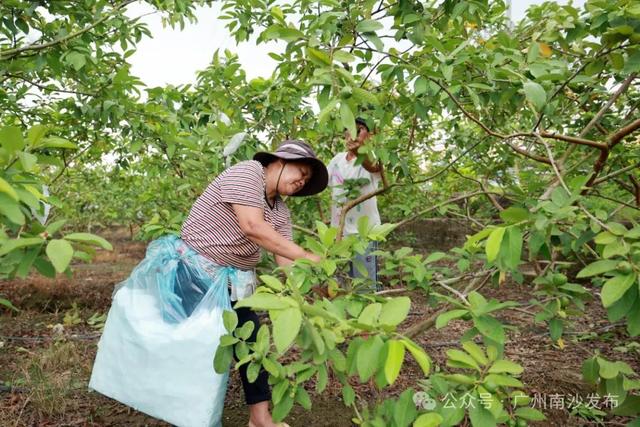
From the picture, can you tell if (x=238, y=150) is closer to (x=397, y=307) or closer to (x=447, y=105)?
(x=447, y=105)

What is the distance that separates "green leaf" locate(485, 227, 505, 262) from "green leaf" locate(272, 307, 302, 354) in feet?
1.34

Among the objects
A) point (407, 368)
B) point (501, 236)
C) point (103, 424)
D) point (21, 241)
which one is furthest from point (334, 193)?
point (21, 241)

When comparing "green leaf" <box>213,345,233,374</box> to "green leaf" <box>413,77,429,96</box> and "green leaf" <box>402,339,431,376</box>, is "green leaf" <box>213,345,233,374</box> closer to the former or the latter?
"green leaf" <box>402,339,431,376</box>

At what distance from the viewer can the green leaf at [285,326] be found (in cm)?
73

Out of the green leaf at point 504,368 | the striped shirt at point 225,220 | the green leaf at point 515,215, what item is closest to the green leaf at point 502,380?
the green leaf at point 504,368

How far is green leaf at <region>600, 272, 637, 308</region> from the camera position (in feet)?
2.95

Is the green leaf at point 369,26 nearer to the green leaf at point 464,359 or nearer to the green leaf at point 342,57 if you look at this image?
the green leaf at point 342,57

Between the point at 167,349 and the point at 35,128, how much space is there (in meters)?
0.93

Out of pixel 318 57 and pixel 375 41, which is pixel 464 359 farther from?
pixel 375 41

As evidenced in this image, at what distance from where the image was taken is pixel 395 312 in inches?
33.3

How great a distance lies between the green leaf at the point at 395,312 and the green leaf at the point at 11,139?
734mm

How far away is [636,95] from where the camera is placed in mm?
2541

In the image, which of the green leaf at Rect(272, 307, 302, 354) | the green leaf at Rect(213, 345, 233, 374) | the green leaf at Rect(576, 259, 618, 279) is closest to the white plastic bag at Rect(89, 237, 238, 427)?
the green leaf at Rect(213, 345, 233, 374)

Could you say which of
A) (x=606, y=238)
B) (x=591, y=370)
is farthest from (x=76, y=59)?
(x=591, y=370)
